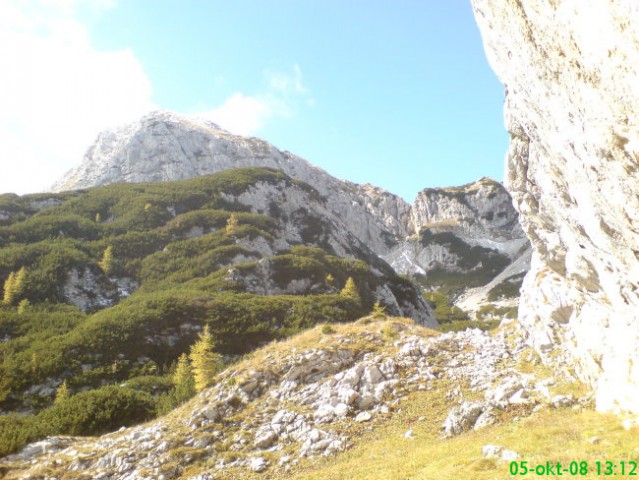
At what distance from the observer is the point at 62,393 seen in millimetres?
27797

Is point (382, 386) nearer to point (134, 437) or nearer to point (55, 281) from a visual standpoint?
point (134, 437)

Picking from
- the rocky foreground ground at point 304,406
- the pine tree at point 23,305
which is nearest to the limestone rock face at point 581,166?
the rocky foreground ground at point 304,406

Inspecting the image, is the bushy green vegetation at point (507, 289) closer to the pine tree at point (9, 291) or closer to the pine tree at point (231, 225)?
the pine tree at point (231, 225)

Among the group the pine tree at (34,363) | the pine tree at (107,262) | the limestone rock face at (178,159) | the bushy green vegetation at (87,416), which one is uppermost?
the limestone rock face at (178,159)

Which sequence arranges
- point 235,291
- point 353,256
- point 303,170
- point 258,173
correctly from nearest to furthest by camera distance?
point 235,291 → point 353,256 → point 258,173 → point 303,170

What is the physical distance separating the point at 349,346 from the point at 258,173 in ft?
262

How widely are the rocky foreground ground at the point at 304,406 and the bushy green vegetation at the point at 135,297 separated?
13.2 feet

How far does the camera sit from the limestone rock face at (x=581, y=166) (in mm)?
9250

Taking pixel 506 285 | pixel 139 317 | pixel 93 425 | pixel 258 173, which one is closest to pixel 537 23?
pixel 93 425

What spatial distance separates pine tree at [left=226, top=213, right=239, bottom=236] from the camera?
6574 cm

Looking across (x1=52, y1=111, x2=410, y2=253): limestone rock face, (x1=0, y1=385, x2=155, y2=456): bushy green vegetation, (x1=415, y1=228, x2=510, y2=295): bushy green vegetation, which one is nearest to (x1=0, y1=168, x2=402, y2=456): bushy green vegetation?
(x1=0, y1=385, x2=155, y2=456): bushy green vegetation

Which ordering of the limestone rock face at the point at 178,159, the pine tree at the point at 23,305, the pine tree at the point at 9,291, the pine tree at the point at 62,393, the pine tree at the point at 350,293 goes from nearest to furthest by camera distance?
the pine tree at the point at 62,393 → the pine tree at the point at 23,305 → the pine tree at the point at 9,291 → the pine tree at the point at 350,293 → the limestone rock face at the point at 178,159

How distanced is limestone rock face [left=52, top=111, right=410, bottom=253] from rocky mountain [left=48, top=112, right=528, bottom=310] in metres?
0.30

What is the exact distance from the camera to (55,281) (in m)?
48.6
